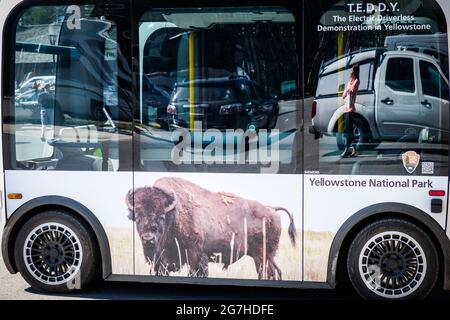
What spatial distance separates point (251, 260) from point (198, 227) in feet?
1.81

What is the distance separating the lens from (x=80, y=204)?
5832 millimetres

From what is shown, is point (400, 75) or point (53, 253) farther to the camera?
point (53, 253)

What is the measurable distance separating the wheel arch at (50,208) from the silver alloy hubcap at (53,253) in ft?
0.51

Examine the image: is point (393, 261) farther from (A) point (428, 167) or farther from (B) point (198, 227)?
(B) point (198, 227)

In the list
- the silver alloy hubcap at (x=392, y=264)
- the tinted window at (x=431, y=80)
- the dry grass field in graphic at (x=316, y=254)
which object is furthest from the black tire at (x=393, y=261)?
the tinted window at (x=431, y=80)

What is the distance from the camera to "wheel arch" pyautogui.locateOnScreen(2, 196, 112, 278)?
5816mm

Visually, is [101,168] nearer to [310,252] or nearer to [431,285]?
[310,252]

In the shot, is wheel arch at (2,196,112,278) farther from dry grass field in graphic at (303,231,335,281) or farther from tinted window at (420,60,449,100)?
tinted window at (420,60,449,100)

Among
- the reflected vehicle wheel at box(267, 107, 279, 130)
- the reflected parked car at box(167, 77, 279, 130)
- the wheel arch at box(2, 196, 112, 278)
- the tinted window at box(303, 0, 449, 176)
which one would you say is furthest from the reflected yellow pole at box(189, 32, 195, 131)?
the wheel arch at box(2, 196, 112, 278)

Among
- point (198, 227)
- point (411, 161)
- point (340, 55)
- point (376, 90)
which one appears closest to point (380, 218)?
point (411, 161)

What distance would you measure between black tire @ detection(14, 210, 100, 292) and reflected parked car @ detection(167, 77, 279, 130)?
1.36m

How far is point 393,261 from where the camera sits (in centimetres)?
542

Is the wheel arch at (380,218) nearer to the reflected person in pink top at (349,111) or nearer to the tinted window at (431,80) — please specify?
the reflected person in pink top at (349,111)

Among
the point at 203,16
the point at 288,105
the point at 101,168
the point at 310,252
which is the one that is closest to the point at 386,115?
the point at 288,105
